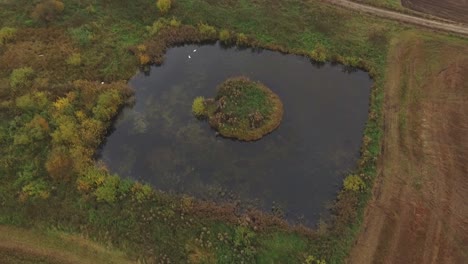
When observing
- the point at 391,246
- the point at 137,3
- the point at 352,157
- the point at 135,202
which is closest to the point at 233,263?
the point at 135,202

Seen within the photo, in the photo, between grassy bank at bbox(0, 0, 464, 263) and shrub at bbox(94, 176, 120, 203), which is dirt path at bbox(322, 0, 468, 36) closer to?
grassy bank at bbox(0, 0, 464, 263)

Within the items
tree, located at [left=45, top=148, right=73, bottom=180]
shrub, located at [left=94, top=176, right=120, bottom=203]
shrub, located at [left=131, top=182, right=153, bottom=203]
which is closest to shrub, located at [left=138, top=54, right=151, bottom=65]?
tree, located at [left=45, top=148, right=73, bottom=180]

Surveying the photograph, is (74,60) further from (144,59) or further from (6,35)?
(6,35)

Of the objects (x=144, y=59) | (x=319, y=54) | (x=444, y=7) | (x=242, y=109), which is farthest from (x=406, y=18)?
(x=144, y=59)

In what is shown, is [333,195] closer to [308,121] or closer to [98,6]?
[308,121]

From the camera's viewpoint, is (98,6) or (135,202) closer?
(135,202)

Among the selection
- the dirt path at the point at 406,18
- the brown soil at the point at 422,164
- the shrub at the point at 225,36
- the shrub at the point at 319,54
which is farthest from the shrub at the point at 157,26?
the brown soil at the point at 422,164
